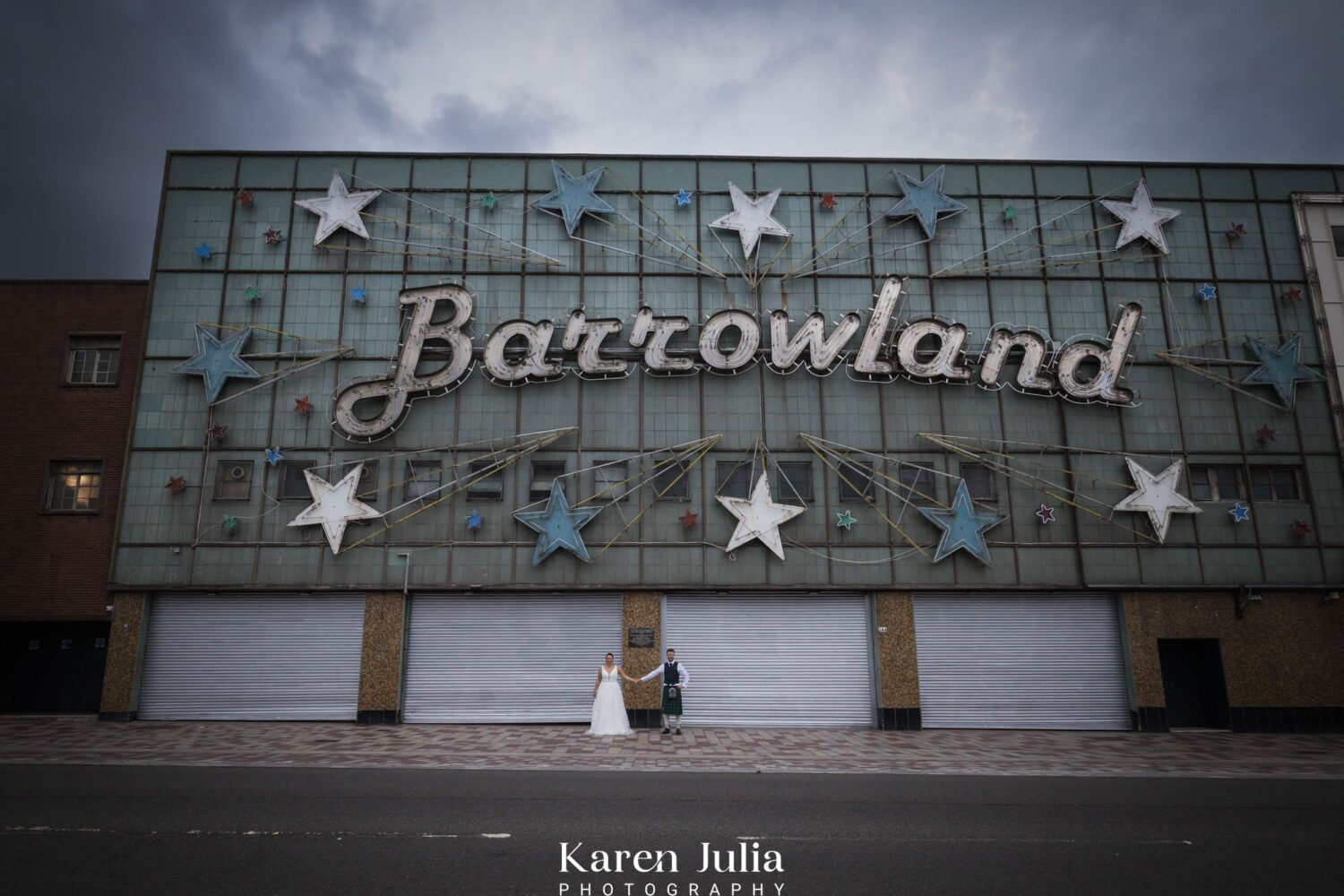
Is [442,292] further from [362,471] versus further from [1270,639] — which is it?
[1270,639]

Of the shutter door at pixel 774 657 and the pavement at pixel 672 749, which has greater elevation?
the shutter door at pixel 774 657

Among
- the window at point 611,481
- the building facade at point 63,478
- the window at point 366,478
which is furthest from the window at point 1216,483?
the building facade at point 63,478

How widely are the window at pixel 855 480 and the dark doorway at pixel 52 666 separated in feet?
70.7

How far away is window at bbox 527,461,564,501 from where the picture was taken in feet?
69.3

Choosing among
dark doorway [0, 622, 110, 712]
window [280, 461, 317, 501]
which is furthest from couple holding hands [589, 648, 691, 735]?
dark doorway [0, 622, 110, 712]

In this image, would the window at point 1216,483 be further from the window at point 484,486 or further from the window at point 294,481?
the window at point 294,481

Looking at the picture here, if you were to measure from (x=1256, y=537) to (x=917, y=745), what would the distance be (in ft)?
39.9

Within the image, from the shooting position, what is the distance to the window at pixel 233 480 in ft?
68.6

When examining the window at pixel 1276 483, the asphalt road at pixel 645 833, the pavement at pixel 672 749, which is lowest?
the pavement at pixel 672 749

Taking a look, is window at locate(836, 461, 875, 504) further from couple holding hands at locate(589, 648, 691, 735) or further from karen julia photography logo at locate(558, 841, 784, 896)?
karen julia photography logo at locate(558, 841, 784, 896)

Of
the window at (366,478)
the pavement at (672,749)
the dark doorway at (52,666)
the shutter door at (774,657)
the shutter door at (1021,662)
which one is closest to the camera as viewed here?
the pavement at (672,749)

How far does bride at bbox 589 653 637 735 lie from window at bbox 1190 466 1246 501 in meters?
16.9

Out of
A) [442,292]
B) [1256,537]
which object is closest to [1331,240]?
[1256,537]

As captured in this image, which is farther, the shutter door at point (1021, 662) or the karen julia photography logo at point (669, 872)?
the shutter door at point (1021, 662)
